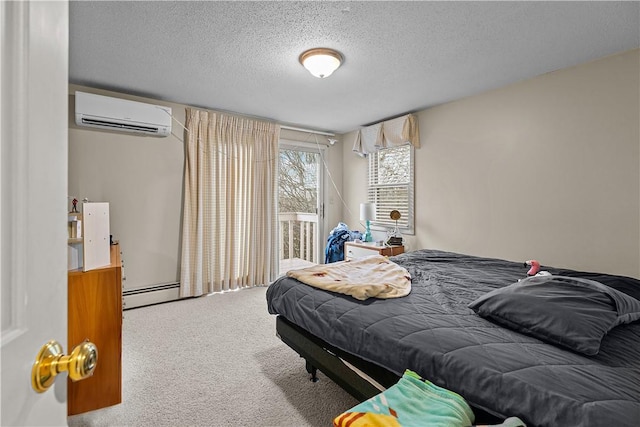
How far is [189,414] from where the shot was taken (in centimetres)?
181

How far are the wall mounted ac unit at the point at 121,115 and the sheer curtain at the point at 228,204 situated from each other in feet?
1.18

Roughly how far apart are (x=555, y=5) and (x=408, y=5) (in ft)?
2.89

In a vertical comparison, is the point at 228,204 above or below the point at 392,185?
below

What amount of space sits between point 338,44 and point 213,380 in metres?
2.56

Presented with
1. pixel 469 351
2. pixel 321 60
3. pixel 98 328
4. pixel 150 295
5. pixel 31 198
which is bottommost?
pixel 150 295

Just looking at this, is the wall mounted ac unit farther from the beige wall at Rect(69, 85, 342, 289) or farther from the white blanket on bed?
the white blanket on bed

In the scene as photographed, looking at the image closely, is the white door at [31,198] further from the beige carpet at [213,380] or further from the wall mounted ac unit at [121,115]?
the wall mounted ac unit at [121,115]

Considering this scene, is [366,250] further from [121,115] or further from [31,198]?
[31,198]

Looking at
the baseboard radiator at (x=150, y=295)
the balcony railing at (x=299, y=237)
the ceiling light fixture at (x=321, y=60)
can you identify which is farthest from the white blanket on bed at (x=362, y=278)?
the balcony railing at (x=299, y=237)

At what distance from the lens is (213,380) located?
216 cm

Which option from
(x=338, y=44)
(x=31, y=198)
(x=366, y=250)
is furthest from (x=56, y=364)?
(x=366, y=250)

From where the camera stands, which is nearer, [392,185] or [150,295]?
[150,295]

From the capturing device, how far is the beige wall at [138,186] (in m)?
3.37

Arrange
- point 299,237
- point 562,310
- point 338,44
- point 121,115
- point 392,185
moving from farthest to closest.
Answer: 1. point 299,237
2. point 392,185
3. point 121,115
4. point 338,44
5. point 562,310
